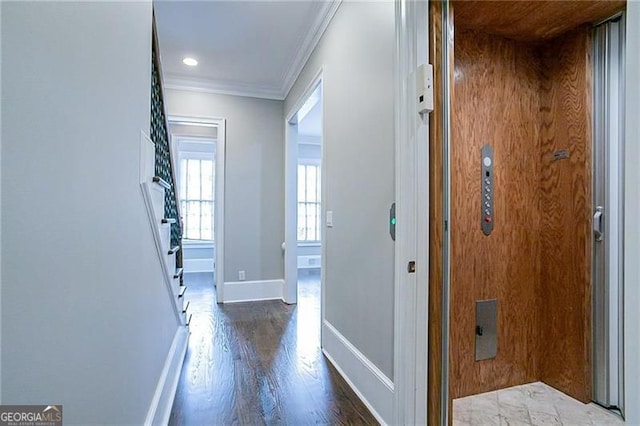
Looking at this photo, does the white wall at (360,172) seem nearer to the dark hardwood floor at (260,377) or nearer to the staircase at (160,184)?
the dark hardwood floor at (260,377)

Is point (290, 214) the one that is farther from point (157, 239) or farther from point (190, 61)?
point (157, 239)

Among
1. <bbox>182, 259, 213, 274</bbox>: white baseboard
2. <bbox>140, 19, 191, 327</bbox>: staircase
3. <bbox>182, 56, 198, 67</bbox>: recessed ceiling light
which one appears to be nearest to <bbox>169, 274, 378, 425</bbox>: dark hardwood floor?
<bbox>140, 19, 191, 327</bbox>: staircase

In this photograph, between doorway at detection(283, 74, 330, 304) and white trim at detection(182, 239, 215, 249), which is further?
white trim at detection(182, 239, 215, 249)

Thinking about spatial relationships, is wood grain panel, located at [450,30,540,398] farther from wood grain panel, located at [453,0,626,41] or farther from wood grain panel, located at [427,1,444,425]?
wood grain panel, located at [427,1,444,425]

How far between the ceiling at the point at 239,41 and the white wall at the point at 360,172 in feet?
1.01

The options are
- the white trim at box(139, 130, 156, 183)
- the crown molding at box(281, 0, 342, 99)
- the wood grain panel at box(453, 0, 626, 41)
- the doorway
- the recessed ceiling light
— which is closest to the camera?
the white trim at box(139, 130, 156, 183)

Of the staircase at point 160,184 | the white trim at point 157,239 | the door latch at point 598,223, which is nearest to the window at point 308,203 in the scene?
the staircase at point 160,184

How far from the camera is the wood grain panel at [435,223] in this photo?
4.25 ft

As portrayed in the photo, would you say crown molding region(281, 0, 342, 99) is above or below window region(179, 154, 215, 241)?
above

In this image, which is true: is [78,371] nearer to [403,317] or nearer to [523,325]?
[403,317]

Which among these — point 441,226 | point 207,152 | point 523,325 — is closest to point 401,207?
point 441,226

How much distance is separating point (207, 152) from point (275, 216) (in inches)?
123

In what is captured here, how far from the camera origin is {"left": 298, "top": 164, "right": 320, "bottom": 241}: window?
6.54 m

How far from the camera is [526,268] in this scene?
1.95m
